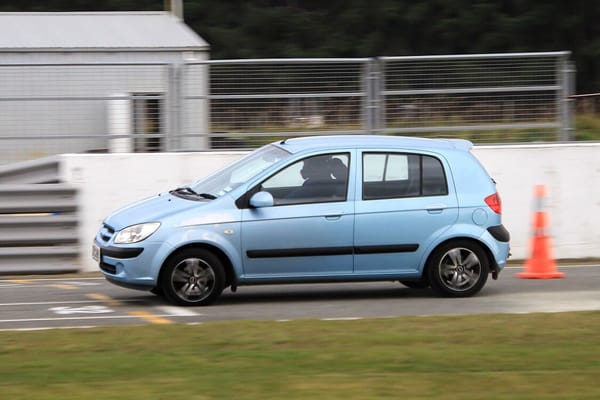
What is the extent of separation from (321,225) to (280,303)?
2.93 ft

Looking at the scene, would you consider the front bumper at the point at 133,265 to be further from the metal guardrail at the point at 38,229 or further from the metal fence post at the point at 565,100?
the metal fence post at the point at 565,100

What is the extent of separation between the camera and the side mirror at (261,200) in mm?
10219

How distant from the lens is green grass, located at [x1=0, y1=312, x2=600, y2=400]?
6.39 meters

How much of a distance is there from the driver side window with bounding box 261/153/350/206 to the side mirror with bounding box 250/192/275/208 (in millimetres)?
157

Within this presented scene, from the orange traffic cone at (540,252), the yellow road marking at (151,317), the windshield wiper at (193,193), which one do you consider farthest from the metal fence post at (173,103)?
the orange traffic cone at (540,252)

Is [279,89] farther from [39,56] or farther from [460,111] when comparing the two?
[39,56]

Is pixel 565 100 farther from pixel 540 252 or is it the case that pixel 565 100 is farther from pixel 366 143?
pixel 366 143

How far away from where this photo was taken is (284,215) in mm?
10344

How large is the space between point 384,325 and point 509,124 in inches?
266

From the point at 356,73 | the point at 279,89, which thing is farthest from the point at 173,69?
the point at 356,73

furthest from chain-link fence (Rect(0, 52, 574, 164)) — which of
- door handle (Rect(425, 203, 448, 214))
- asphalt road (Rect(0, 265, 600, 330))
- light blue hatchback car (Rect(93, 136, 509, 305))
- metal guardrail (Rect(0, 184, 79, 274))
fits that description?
door handle (Rect(425, 203, 448, 214))

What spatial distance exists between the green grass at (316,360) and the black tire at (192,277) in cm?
138

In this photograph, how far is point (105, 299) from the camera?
35.8ft

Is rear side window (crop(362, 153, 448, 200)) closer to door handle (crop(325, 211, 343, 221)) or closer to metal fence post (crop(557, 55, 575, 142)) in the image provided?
door handle (crop(325, 211, 343, 221))
